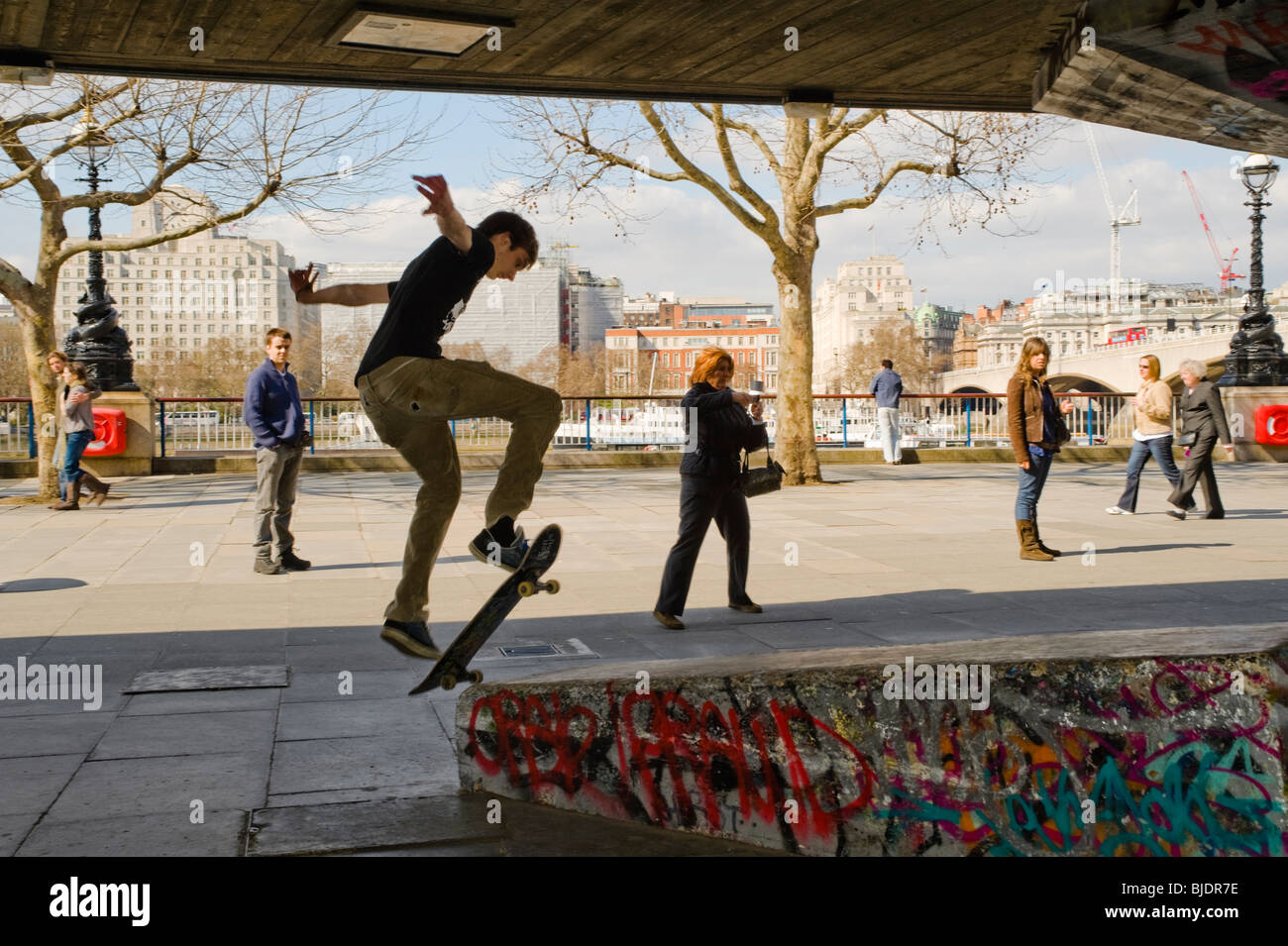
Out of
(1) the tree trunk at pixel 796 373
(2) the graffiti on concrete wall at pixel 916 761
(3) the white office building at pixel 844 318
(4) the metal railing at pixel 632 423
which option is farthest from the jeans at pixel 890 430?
(3) the white office building at pixel 844 318

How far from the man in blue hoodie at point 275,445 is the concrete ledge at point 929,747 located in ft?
19.9

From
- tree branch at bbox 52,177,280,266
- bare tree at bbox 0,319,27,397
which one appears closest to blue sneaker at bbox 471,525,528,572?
tree branch at bbox 52,177,280,266

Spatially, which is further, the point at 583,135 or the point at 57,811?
the point at 583,135

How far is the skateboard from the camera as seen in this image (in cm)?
493

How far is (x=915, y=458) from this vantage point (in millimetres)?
25438

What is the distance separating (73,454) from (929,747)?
13.6m

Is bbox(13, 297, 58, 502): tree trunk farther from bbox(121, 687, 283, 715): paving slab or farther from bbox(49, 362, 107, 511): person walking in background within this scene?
bbox(121, 687, 283, 715): paving slab

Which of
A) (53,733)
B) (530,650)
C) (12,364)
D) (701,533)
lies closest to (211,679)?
(53,733)

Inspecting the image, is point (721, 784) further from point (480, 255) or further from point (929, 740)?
point (480, 255)

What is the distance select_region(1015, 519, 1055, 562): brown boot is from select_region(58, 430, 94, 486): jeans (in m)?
10.9

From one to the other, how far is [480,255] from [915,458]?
70.1 feet

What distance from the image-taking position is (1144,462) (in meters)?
13.9
